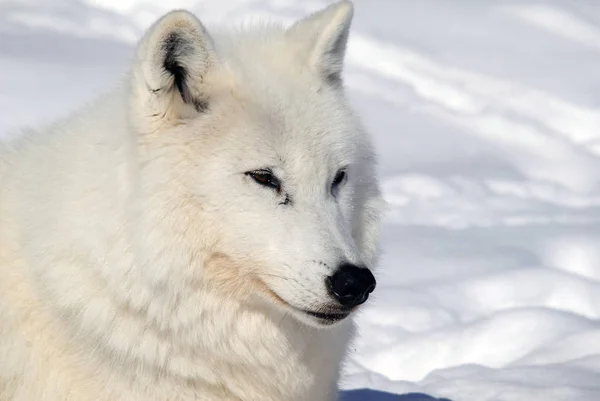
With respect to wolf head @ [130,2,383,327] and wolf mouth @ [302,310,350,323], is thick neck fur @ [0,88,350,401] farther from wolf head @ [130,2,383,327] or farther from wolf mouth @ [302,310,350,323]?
wolf mouth @ [302,310,350,323]

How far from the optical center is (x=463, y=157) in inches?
399

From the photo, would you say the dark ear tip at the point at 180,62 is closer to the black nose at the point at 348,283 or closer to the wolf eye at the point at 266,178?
the wolf eye at the point at 266,178

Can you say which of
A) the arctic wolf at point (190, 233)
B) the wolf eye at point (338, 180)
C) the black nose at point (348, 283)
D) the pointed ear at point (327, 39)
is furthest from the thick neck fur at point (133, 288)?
the pointed ear at point (327, 39)

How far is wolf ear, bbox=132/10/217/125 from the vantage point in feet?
11.1

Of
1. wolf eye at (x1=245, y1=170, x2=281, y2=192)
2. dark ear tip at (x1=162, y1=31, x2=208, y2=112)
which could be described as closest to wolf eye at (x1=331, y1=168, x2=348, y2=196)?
wolf eye at (x1=245, y1=170, x2=281, y2=192)

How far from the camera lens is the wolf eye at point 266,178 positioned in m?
3.43

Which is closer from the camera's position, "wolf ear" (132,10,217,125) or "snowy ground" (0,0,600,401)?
"wolf ear" (132,10,217,125)

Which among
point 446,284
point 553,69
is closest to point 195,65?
point 446,284

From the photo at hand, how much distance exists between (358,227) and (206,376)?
82 cm

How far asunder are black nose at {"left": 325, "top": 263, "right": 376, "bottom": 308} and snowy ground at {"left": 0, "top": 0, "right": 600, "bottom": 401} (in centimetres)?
165

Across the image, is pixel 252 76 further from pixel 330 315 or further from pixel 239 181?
pixel 330 315

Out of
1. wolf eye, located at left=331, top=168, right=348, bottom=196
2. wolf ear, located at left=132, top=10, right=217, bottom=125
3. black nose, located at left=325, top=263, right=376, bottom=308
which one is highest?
wolf ear, located at left=132, top=10, right=217, bottom=125

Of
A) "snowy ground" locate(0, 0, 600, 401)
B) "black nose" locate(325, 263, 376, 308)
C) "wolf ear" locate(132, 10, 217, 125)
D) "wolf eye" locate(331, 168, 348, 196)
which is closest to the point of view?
"black nose" locate(325, 263, 376, 308)

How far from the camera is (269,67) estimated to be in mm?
3723
